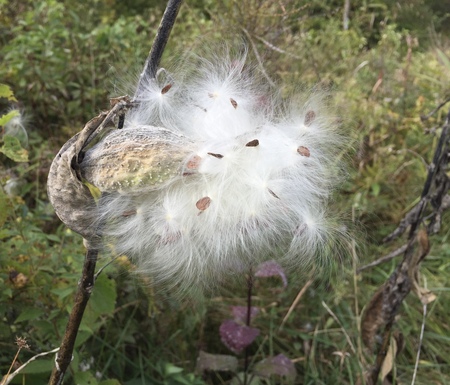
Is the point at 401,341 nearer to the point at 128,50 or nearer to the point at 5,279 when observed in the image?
the point at 5,279

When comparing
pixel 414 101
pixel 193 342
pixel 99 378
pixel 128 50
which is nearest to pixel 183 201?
pixel 99 378

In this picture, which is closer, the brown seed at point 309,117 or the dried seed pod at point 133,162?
the dried seed pod at point 133,162

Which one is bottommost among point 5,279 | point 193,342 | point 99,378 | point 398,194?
point 398,194

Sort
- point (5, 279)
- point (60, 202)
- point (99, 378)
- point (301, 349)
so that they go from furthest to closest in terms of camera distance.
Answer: point (301, 349), point (99, 378), point (5, 279), point (60, 202)

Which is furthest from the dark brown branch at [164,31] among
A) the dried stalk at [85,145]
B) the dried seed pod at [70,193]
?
the dried seed pod at [70,193]

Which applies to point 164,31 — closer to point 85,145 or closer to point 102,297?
point 85,145

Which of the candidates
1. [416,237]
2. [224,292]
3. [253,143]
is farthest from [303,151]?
[224,292]

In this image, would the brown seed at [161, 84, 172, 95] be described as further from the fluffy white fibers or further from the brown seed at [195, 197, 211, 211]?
the brown seed at [195, 197, 211, 211]

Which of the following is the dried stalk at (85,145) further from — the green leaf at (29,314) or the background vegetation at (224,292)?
the green leaf at (29,314)
